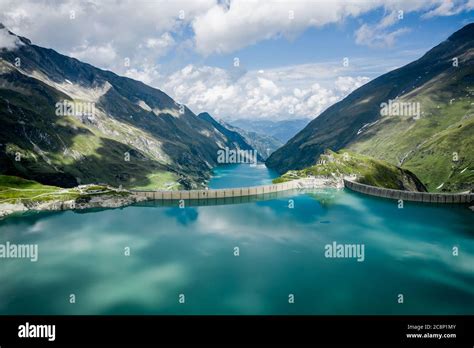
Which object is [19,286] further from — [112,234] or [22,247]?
[112,234]

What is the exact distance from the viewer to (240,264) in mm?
85688

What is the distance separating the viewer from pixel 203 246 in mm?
101812

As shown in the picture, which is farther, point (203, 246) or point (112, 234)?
point (112, 234)

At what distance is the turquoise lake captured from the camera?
6531 centimetres

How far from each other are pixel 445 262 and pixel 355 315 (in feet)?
125

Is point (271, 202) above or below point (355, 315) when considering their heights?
above

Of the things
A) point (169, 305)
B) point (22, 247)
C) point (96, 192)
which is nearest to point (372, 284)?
point (169, 305)

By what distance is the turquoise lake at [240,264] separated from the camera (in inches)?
2571

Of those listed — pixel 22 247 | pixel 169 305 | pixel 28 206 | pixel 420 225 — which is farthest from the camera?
pixel 28 206

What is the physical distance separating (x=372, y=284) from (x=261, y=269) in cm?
2180

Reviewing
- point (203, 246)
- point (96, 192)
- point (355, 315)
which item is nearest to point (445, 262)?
point (355, 315)

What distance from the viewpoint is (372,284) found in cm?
7275

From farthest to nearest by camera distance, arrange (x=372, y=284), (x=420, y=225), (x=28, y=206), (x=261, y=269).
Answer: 1. (x=28, y=206)
2. (x=420, y=225)
3. (x=261, y=269)
4. (x=372, y=284)

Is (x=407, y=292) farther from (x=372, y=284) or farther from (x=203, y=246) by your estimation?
(x=203, y=246)
